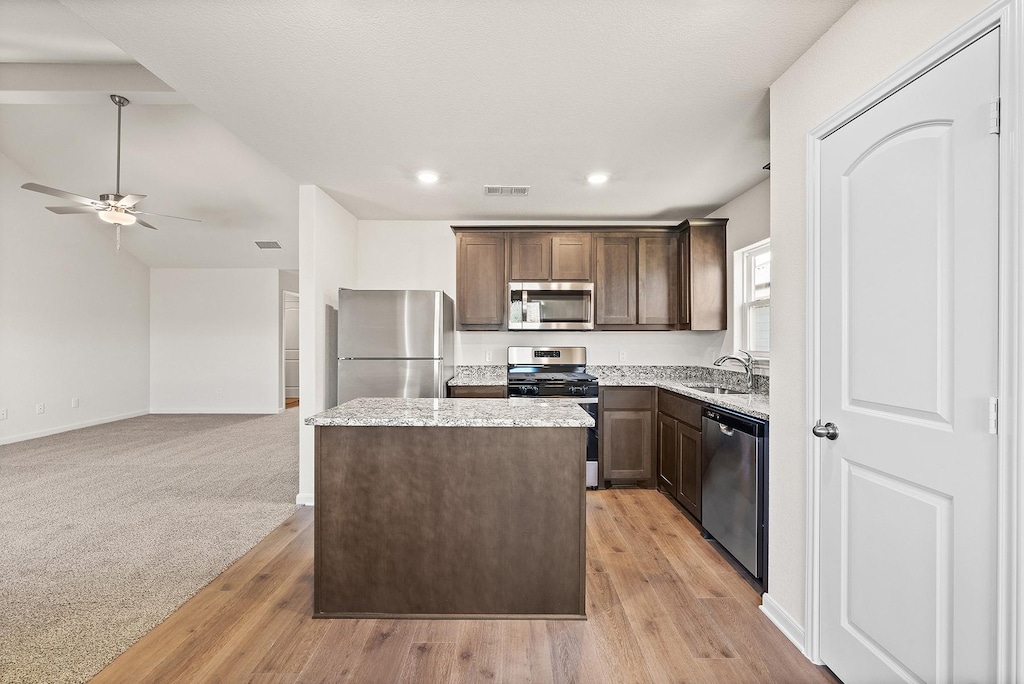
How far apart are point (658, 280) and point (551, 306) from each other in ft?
3.29

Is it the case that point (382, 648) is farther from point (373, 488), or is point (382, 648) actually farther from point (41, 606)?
point (41, 606)

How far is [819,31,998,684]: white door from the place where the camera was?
1.23 m

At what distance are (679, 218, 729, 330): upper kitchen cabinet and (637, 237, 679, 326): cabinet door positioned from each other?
0.76ft

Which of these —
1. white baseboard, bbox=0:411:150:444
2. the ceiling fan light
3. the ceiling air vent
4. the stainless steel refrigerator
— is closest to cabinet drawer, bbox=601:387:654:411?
the stainless steel refrigerator

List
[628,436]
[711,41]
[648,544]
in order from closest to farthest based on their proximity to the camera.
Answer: [711,41] < [648,544] < [628,436]

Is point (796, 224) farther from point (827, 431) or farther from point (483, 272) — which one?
point (483, 272)

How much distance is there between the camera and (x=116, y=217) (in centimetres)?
454

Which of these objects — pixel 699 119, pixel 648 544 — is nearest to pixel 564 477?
pixel 648 544

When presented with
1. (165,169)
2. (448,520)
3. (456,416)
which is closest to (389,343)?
(456,416)

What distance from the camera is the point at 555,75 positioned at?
7.08ft

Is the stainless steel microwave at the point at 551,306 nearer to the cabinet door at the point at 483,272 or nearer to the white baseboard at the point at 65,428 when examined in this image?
the cabinet door at the point at 483,272

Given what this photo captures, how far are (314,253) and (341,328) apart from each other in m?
0.60

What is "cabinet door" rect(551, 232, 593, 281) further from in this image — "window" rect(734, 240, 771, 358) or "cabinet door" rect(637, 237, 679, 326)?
"window" rect(734, 240, 771, 358)

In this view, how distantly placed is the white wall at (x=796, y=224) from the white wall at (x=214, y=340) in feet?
25.2
